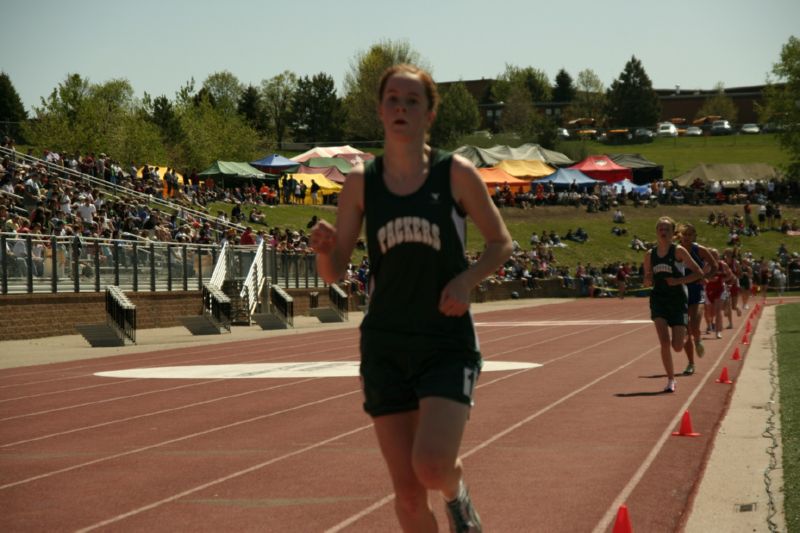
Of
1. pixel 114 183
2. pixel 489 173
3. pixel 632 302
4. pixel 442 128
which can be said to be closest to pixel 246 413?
pixel 114 183

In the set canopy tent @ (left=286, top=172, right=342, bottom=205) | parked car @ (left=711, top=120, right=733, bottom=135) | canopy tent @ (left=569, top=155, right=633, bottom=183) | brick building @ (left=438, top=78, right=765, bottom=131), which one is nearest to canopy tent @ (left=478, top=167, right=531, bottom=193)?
canopy tent @ (left=569, top=155, right=633, bottom=183)

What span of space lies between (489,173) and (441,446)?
224ft

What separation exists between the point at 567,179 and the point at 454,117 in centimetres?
5927

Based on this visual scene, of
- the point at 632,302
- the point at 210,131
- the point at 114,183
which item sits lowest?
the point at 632,302

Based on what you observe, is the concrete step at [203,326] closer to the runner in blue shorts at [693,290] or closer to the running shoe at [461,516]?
the runner in blue shorts at [693,290]

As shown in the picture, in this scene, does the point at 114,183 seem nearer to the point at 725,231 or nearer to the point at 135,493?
the point at 135,493

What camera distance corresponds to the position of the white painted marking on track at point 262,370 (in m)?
18.0

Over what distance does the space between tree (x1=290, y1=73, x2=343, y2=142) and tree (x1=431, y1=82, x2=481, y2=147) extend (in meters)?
13.0

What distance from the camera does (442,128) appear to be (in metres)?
128

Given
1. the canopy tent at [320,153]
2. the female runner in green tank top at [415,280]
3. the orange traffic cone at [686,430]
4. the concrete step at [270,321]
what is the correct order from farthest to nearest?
1. the canopy tent at [320,153]
2. the concrete step at [270,321]
3. the orange traffic cone at [686,430]
4. the female runner in green tank top at [415,280]

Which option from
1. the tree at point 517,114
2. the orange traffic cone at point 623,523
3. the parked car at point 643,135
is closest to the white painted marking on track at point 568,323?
the orange traffic cone at point 623,523

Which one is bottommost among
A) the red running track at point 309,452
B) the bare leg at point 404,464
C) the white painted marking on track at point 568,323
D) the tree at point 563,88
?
the white painted marking on track at point 568,323

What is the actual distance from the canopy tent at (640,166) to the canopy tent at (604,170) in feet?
8.81

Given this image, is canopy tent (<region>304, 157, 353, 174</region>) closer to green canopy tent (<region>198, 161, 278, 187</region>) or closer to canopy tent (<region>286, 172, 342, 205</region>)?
canopy tent (<region>286, 172, 342, 205</region>)
